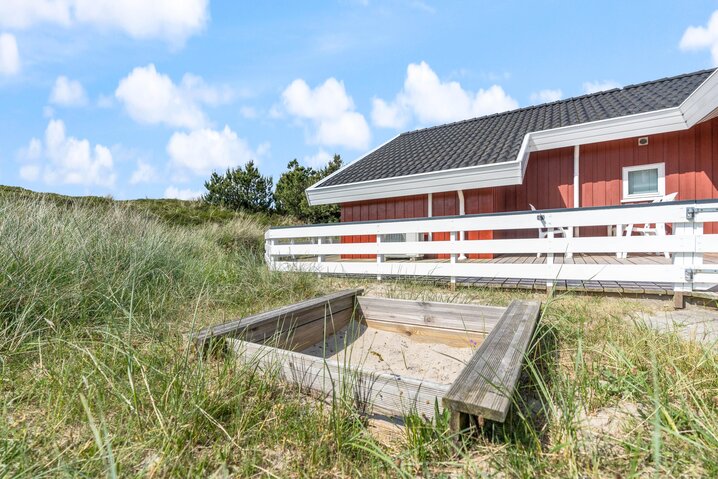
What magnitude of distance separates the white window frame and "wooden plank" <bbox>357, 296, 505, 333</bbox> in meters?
6.82

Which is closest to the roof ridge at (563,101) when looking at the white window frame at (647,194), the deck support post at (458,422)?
the white window frame at (647,194)

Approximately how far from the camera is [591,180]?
790cm

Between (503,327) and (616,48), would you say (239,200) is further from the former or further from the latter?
(503,327)

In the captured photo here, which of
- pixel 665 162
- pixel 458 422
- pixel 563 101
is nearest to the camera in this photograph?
pixel 458 422

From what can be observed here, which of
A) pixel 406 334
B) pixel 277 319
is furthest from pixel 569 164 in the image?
pixel 277 319

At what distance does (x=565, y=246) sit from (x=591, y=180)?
15.6ft

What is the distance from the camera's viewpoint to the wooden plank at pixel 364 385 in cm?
149

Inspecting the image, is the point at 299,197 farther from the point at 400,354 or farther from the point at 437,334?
the point at 400,354

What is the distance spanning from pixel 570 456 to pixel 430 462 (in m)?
0.50

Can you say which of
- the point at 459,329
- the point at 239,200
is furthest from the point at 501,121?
the point at 239,200

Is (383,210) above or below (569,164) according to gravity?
below

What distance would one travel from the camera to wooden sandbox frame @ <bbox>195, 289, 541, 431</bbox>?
139cm

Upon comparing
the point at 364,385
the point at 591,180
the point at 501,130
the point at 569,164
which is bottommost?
the point at 364,385

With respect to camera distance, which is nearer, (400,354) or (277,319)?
(277,319)
